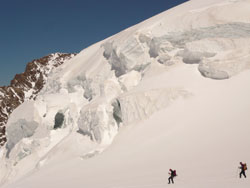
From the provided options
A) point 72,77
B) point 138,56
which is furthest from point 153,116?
point 72,77

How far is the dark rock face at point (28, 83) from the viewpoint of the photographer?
85562mm

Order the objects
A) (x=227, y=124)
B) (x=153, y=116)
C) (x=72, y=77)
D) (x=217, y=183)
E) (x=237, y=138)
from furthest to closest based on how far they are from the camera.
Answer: (x=72, y=77) → (x=153, y=116) → (x=227, y=124) → (x=237, y=138) → (x=217, y=183)

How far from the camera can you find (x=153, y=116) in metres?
16.2

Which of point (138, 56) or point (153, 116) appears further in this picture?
point (138, 56)

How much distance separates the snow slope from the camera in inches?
478

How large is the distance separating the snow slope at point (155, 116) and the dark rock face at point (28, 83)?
212 feet

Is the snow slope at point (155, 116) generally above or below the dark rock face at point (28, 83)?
below

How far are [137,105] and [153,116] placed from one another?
1270mm

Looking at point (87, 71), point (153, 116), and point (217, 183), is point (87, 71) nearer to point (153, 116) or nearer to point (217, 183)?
point (153, 116)

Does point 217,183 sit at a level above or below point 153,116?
below

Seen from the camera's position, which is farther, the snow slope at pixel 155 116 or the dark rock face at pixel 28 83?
the dark rock face at pixel 28 83

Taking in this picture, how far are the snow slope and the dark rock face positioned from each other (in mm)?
64559

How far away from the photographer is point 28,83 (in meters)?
102

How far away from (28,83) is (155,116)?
9431 cm
